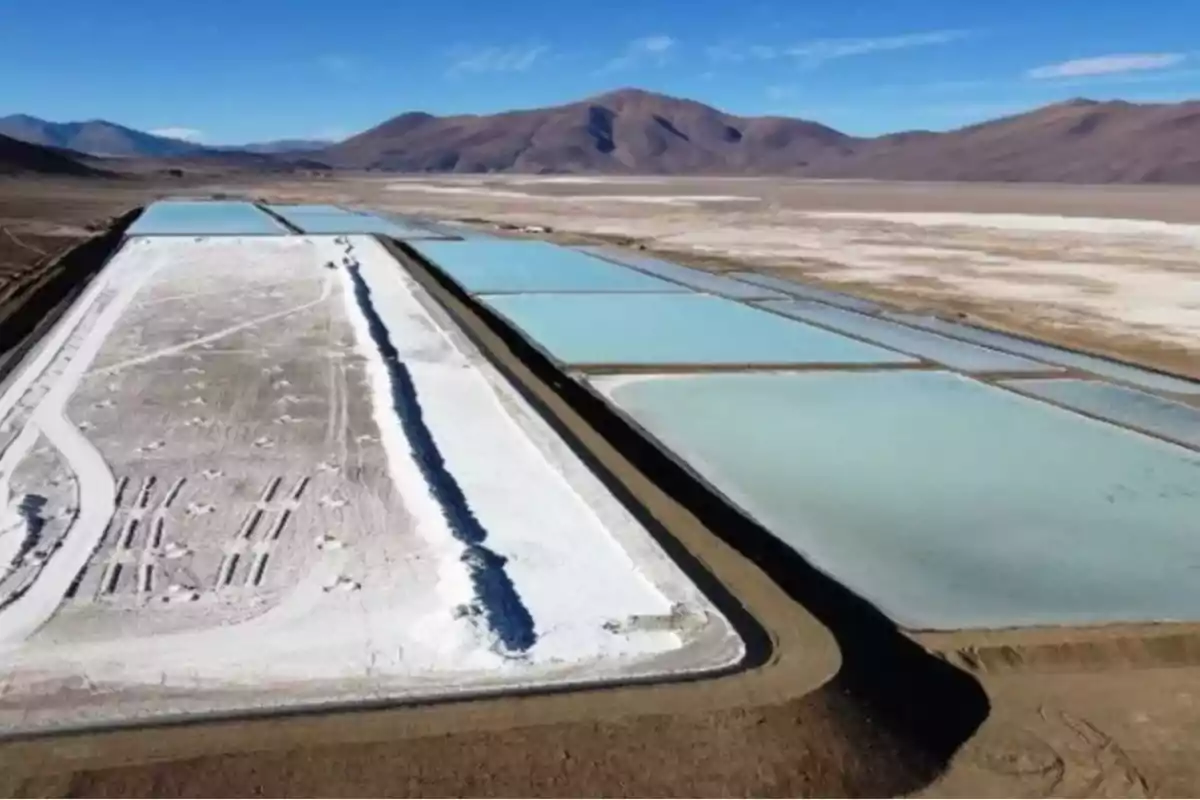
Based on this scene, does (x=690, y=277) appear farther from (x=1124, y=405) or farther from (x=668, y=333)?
(x=1124, y=405)

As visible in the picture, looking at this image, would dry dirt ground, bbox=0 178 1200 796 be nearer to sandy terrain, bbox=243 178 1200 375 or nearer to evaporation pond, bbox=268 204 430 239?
sandy terrain, bbox=243 178 1200 375

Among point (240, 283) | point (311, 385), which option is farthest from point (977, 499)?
point (240, 283)

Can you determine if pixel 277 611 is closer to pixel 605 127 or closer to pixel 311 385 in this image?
pixel 311 385

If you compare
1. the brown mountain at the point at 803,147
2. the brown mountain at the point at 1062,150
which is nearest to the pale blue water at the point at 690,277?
the brown mountain at the point at 1062,150

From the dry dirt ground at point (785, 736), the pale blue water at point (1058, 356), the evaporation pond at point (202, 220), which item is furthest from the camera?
the evaporation pond at point (202, 220)

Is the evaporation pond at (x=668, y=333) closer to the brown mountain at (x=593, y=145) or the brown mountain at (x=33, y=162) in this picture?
the brown mountain at (x=33, y=162)

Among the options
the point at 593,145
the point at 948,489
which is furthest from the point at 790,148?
the point at 948,489
